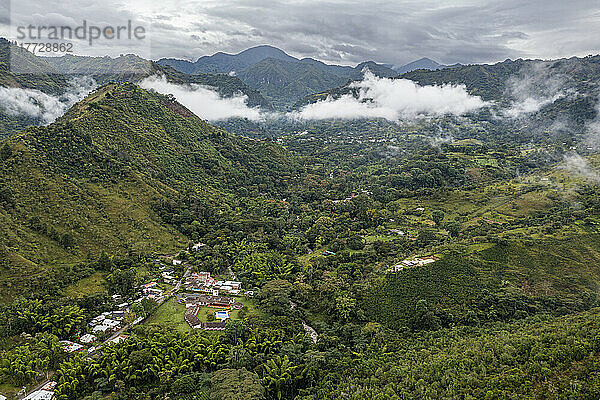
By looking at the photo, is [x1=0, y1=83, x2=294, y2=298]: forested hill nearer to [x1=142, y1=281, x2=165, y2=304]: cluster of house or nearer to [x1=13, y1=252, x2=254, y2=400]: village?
[x1=13, y1=252, x2=254, y2=400]: village

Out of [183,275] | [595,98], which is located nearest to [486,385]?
[183,275]

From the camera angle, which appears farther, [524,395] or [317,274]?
[317,274]

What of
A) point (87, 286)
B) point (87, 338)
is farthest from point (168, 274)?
point (87, 338)

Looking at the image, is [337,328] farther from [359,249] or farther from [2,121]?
[2,121]

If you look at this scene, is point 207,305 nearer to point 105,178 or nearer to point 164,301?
point 164,301

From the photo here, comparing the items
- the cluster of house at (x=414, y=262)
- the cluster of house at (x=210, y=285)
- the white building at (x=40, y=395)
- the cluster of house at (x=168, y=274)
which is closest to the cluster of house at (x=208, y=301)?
the cluster of house at (x=210, y=285)

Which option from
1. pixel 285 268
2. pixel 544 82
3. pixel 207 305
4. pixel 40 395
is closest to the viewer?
pixel 40 395
